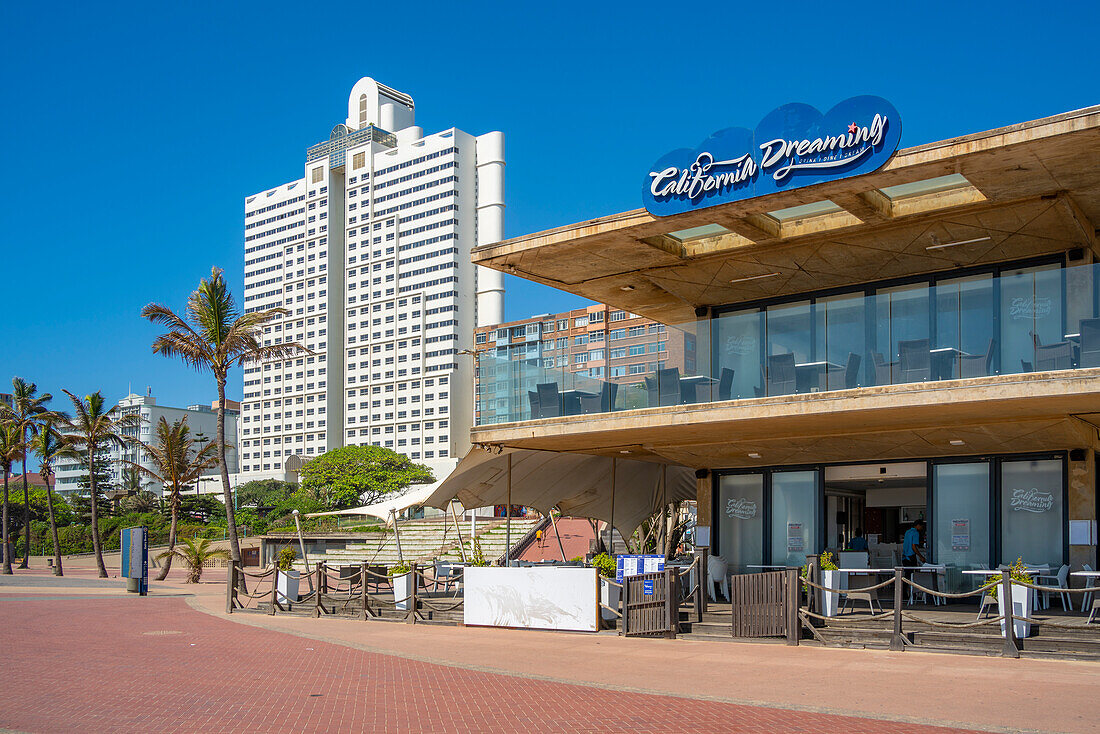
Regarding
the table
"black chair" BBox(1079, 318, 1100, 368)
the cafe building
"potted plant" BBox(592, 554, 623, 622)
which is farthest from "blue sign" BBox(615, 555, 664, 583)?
"black chair" BBox(1079, 318, 1100, 368)

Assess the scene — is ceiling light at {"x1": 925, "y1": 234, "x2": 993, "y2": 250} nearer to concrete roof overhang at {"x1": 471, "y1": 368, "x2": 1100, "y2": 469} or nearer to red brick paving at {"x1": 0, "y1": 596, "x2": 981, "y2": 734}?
concrete roof overhang at {"x1": 471, "y1": 368, "x2": 1100, "y2": 469}

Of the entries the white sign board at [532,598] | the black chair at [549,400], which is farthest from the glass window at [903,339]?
the black chair at [549,400]

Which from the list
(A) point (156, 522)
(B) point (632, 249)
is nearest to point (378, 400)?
(A) point (156, 522)

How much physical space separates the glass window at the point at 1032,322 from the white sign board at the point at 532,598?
758 cm

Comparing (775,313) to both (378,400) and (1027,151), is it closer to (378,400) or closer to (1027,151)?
(1027,151)

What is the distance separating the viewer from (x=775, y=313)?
17141 mm

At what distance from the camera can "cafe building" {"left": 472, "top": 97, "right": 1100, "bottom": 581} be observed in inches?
571

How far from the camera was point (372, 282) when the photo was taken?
153500 mm

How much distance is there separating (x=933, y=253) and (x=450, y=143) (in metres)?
136

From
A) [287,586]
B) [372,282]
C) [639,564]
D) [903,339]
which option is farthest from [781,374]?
[372,282]

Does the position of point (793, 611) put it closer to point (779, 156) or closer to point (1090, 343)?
point (1090, 343)

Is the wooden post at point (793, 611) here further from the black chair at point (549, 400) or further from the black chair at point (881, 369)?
the black chair at point (549, 400)

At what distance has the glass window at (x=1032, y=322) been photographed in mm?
14195

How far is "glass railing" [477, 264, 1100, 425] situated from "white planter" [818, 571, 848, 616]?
9.94 ft
